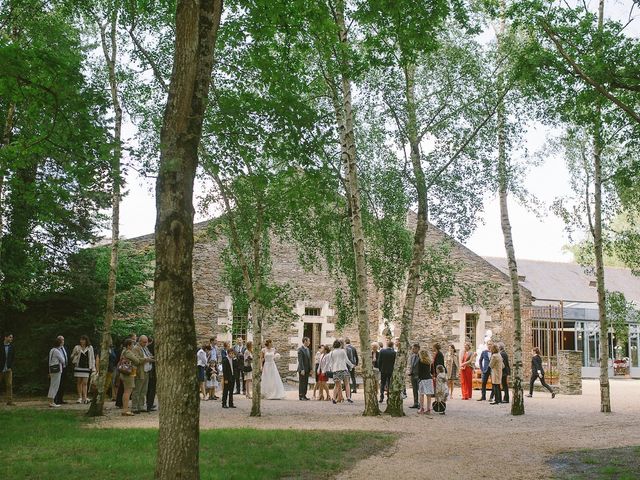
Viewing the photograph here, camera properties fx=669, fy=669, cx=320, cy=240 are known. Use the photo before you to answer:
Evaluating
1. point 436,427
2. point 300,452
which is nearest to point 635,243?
point 436,427

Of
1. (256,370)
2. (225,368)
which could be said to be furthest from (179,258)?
(225,368)

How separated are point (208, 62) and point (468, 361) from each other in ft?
56.6

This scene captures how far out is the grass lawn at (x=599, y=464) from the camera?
830 centimetres

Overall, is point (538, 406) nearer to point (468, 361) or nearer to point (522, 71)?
point (468, 361)

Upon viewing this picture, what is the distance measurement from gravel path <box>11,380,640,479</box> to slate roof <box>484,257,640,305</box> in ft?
64.2

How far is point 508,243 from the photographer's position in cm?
1716

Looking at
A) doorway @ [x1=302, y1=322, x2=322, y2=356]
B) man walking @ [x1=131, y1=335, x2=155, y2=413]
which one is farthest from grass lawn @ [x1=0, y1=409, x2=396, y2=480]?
doorway @ [x1=302, y1=322, x2=322, y2=356]

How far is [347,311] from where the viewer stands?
19.4m

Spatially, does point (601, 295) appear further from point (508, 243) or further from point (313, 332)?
point (313, 332)

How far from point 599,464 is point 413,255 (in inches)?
316

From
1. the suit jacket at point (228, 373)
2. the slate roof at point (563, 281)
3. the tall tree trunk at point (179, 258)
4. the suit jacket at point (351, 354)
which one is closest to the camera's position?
the tall tree trunk at point (179, 258)

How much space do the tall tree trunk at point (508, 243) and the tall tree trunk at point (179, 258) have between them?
11703 mm

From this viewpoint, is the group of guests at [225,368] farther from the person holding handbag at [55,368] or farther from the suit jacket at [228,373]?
the person holding handbag at [55,368]

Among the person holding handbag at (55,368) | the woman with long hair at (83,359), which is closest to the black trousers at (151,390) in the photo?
the woman with long hair at (83,359)
